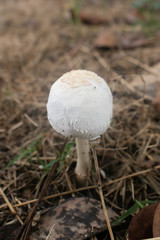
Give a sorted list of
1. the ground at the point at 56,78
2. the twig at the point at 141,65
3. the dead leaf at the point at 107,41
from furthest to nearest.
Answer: the dead leaf at the point at 107,41 < the twig at the point at 141,65 < the ground at the point at 56,78

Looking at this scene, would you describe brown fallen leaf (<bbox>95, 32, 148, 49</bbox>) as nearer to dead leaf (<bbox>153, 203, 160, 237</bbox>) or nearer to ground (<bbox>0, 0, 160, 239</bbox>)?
ground (<bbox>0, 0, 160, 239</bbox>)

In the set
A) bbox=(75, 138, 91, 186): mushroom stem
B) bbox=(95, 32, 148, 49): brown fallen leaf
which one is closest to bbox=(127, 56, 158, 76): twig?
bbox=(95, 32, 148, 49): brown fallen leaf

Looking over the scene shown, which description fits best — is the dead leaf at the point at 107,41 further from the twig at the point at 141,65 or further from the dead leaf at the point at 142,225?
the dead leaf at the point at 142,225

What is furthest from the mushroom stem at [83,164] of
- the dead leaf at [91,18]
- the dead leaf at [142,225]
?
the dead leaf at [91,18]

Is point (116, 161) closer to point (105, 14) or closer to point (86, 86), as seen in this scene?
point (86, 86)

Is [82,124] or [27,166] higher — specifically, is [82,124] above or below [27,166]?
above

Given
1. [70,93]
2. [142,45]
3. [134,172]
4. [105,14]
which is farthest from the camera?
[105,14]

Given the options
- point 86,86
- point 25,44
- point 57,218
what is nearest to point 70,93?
point 86,86
